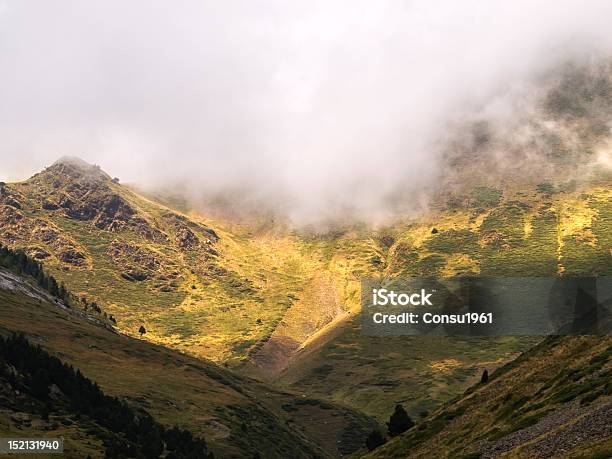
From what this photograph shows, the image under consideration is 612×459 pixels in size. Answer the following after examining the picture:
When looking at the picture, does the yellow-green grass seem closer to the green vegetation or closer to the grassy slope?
the grassy slope

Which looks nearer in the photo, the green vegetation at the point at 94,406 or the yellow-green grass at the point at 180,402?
the green vegetation at the point at 94,406

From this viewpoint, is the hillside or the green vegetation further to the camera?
the green vegetation

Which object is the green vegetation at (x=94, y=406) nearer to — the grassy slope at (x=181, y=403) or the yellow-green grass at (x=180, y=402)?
the yellow-green grass at (x=180, y=402)

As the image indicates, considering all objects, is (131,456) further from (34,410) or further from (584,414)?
(584,414)

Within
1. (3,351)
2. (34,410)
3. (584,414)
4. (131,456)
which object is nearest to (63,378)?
(3,351)

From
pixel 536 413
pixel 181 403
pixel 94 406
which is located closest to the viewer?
pixel 536 413

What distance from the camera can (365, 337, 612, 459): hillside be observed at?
43.7m

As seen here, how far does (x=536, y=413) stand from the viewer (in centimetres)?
5591

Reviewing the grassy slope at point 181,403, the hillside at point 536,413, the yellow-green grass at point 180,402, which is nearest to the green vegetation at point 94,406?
the yellow-green grass at point 180,402

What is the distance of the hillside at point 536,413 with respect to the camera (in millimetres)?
43656

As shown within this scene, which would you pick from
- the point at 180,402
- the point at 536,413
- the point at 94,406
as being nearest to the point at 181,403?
the point at 180,402

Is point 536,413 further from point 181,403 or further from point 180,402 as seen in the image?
point 180,402

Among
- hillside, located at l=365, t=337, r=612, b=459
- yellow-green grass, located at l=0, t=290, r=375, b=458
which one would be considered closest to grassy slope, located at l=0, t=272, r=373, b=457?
yellow-green grass, located at l=0, t=290, r=375, b=458

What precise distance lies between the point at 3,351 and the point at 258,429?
256ft
